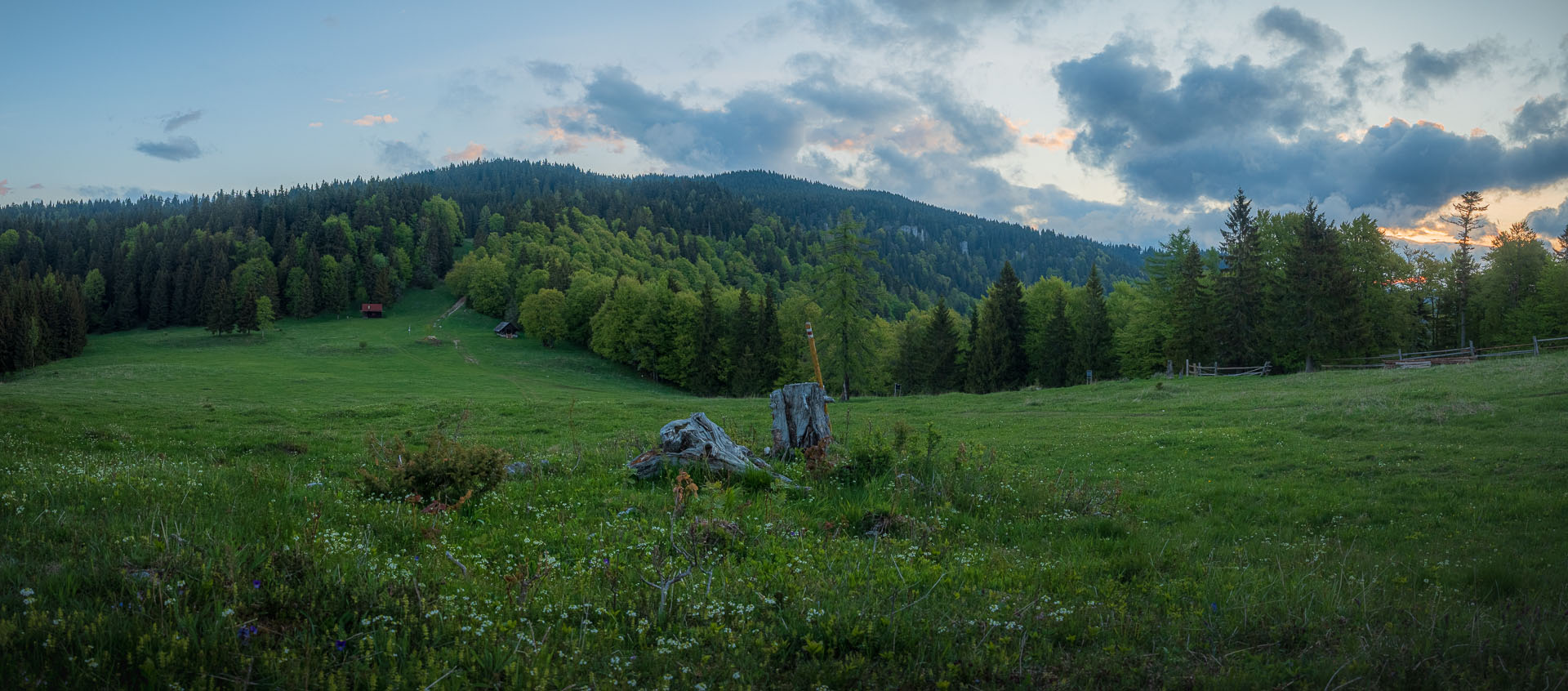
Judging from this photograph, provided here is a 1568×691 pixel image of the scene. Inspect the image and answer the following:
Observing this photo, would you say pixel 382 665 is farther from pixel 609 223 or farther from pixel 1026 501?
pixel 609 223

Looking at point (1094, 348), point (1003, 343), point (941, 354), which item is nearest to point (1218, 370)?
point (1094, 348)

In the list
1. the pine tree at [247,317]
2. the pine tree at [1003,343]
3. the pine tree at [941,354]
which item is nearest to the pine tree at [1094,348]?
the pine tree at [1003,343]

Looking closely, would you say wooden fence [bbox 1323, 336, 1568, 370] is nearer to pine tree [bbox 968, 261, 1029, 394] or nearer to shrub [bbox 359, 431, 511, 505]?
pine tree [bbox 968, 261, 1029, 394]

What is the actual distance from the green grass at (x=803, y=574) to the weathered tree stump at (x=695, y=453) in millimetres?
327

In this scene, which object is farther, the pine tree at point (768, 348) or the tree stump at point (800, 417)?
the pine tree at point (768, 348)

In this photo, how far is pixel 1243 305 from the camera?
163 feet

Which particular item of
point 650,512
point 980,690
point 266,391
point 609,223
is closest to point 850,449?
point 650,512

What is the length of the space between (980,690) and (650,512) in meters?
4.60

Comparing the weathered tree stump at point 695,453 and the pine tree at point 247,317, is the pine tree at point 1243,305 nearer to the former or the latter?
the weathered tree stump at point 695,453

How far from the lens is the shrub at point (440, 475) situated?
8.22 meters

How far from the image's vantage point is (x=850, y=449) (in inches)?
416

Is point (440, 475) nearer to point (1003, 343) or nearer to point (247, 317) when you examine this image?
point (1003, 343)

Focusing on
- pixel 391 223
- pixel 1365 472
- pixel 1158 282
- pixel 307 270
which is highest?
pixel 391 223

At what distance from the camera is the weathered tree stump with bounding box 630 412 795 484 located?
9758mm
